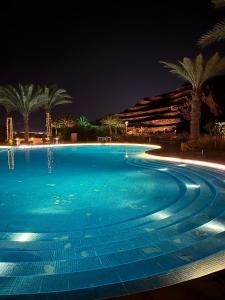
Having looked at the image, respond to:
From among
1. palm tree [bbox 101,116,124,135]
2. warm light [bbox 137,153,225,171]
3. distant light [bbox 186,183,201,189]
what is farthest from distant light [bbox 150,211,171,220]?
palm tree [bbox 101,116,124,135]

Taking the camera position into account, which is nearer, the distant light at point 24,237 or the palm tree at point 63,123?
the distant light at point 24,237

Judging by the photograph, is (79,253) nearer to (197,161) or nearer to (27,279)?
(27,279)

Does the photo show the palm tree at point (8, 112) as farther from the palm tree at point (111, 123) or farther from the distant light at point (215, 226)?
the distant light at point (215, 226)

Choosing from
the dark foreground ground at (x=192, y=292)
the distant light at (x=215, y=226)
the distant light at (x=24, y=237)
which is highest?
the dark foreground ground at (x=192, y=292)

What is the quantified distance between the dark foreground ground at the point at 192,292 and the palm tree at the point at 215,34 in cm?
925

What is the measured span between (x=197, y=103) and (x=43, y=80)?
104 feet

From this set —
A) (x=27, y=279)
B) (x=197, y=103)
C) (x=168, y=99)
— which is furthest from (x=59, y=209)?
(x=168, y=99)

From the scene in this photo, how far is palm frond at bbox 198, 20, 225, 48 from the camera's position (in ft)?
32.0

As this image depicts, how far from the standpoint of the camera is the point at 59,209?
6.67 metres

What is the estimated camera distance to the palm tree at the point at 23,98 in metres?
30.2

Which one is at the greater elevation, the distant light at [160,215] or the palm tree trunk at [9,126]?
the palm tree trunk at [9,126]

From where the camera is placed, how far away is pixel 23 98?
30406 millimetres

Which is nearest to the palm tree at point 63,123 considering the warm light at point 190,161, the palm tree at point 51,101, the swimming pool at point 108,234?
the palm tree at point 51,101

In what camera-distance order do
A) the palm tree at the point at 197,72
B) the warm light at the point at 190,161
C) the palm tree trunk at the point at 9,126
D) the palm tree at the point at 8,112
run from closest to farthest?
the warm light at the point at 190,161 < the palm tree at the point at 197,72 < the palm tree at the point at 8,112 < the palm tree trunk at the point at 9,126
